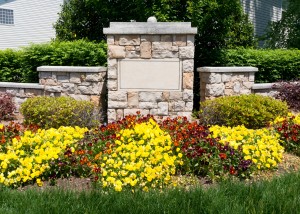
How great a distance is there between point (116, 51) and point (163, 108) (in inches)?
54.0

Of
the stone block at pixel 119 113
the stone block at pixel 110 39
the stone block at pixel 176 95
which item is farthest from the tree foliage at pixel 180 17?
the stone block at pixel 119 113

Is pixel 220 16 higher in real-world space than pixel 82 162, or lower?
higher

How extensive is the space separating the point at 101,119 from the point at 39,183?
3.17 m

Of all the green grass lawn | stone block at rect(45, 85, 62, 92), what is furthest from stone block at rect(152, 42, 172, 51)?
the green grass lawn

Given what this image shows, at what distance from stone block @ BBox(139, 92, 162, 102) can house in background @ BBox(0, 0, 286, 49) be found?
370 inches

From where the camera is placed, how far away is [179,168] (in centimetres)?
484

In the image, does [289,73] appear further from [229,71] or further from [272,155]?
[272,155]

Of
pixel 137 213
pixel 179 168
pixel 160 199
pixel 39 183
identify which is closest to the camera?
pixel 137 213

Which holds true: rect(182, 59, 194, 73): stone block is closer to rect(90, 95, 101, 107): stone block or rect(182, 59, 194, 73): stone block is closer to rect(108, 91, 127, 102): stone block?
rect(108, 91, 127, 102): stone block

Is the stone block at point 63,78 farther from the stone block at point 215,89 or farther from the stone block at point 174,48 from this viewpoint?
the stone block at point 215,89

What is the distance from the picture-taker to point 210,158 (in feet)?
15.4

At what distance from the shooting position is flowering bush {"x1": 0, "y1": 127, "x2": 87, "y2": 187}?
432cm

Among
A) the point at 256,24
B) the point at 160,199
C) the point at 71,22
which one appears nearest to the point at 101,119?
the point at 160,199

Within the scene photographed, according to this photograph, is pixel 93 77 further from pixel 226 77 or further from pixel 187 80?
pixel 226 77
